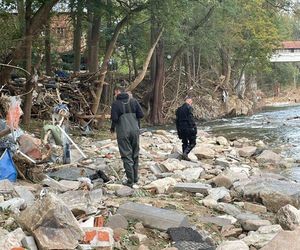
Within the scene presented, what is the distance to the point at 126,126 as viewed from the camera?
7426mm

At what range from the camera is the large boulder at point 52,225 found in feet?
13.9

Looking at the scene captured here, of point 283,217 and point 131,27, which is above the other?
point 131,27

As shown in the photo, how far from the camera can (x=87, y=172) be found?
25.4 feet

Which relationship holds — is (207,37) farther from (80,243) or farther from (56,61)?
(80,243)

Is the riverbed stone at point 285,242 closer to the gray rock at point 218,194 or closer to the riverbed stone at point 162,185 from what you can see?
the gray rock at point 218,194

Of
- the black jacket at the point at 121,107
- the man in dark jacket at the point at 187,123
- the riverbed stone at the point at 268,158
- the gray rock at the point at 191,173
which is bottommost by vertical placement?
the riverbed stone at the point at 268,158

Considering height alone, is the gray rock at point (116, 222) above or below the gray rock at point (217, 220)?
above

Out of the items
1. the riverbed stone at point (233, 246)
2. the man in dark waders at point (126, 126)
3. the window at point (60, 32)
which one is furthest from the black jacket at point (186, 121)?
the window at point (60, 32)

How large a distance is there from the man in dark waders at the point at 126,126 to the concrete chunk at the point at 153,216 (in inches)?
71.4

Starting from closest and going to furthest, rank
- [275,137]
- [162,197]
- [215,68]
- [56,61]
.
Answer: [162,197] < [275,137] < [56,61] < [215,68]

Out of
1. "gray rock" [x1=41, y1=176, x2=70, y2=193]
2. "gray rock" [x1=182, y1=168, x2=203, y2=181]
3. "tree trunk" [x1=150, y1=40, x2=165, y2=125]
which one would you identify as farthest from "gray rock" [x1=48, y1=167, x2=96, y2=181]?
"tree trunk" [x1=150, y1=40, x2=165, y2=125]

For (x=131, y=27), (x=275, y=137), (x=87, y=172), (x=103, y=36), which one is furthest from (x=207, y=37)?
(x=87, y=172)

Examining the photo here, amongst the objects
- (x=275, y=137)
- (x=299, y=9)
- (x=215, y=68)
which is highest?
(x=299, y=9)

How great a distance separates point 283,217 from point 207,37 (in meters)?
22.6
